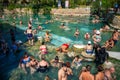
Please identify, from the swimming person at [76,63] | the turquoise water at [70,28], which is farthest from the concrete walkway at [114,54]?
the turquoise water at [70,28]

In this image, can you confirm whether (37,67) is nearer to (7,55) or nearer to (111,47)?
(7,55)

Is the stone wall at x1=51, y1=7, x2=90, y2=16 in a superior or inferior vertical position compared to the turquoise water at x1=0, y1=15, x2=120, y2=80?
superior

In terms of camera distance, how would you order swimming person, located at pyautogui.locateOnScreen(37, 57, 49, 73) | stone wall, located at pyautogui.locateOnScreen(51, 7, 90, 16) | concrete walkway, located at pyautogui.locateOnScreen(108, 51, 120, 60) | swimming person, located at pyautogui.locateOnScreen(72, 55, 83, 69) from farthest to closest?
stone wall, located at pyautogui.locateOnScreen(51, 7, 90, 16) < concrete walkway, located at pyautogui.locateOnScreen(108, 51, 120, 60) < swimming person, located at pyautogui.locateOnScreen(72, 55, 83, 69) < swimming person, located at pyautogui.locateOnScreen(37, 57, 49, 73)

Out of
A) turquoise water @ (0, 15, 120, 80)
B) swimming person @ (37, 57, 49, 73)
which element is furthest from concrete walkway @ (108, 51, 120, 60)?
swimming person @ (37, 57, 49, 73)

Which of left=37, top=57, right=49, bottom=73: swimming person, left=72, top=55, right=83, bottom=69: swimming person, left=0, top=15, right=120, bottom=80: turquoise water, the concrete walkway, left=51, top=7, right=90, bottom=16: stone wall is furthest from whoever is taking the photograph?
left=51, top=7, right=90, bottom=16: stone wall

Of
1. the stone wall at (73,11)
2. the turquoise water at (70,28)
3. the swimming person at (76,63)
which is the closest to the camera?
the swimming person at (76,63)

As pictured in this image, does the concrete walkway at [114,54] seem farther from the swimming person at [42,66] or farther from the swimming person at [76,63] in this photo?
the swimming person at [42,66]

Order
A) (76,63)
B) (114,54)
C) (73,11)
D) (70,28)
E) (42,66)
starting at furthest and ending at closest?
(73,11) < (70,28) < (114,54) < (76,63) < (42,66)

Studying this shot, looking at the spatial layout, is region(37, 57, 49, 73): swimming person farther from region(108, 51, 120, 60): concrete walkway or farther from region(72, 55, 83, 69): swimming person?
region(108, 51, 120, 60): concrete walkway

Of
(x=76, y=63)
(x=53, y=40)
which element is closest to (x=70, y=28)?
(x=53, y=40)

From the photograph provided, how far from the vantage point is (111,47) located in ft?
68.0

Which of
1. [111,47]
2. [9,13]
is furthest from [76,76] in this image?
[9,13]

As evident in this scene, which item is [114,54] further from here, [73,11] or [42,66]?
[73,11]

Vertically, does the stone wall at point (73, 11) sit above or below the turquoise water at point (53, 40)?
above
